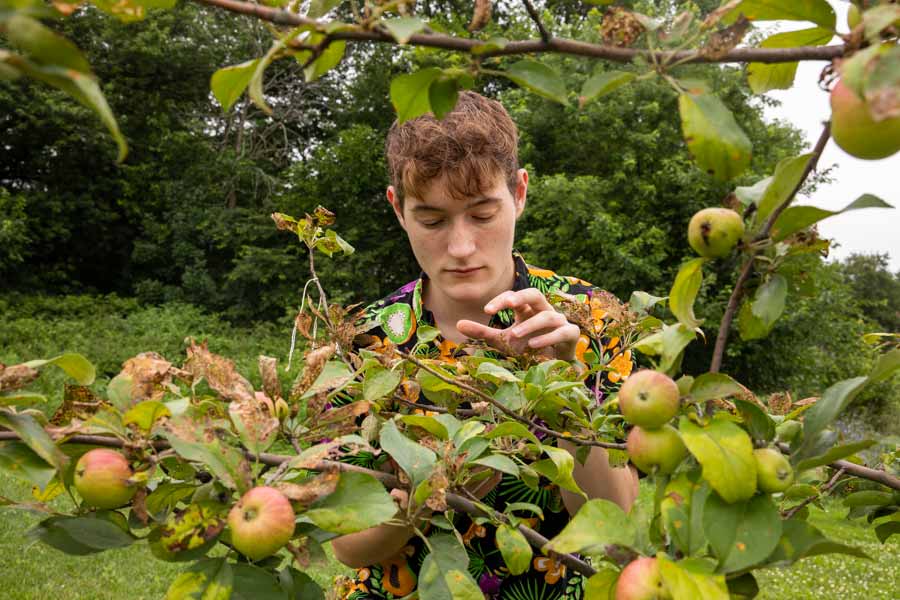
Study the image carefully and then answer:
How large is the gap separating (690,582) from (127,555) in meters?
4.47

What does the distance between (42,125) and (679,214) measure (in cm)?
1027

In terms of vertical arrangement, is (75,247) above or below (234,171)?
below

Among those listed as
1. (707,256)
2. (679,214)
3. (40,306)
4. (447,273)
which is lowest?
(40,306)

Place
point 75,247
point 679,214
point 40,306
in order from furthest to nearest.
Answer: point 75,247
point 40,306
point 679,214

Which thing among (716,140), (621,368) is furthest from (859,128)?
(621,368)

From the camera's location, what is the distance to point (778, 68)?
55cm

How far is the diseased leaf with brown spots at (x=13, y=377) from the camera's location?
20.4 inches

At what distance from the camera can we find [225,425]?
557 mm

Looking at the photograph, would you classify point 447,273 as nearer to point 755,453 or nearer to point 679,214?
point 755,453

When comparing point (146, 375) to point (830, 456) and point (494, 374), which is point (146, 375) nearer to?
point (494, 374)

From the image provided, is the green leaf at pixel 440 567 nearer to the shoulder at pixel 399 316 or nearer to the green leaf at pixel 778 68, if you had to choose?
the green leaf at pixel 778 68

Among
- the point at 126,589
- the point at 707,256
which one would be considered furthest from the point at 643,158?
the point at 707,256

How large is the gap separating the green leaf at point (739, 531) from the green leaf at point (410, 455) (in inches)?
9.5

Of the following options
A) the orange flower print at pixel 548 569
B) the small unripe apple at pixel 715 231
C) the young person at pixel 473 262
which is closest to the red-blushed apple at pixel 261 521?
the small unripe apple at pixel 715 231
